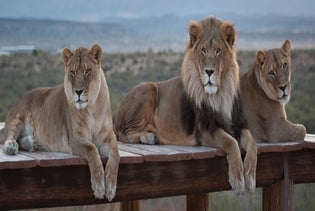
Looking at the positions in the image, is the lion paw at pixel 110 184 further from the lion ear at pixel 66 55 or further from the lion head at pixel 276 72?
the lion head at pixel 276 72

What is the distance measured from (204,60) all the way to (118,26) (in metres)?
29.7

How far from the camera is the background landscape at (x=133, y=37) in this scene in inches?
878

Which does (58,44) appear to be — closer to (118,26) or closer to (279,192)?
(118,26)

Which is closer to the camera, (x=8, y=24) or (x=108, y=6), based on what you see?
(x=8, y=24)

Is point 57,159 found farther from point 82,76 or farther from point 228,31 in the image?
point 228,31

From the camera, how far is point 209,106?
6.11m

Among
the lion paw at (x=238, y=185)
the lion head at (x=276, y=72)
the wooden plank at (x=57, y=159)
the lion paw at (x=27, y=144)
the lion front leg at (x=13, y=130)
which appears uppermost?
the lion head at (x=276, y=72)

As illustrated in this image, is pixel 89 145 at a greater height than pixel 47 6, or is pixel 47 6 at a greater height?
pixel 47 6

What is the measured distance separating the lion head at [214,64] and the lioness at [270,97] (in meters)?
0.32

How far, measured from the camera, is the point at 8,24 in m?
31.3

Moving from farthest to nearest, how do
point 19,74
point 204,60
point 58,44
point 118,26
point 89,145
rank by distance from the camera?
point 118,26 → point 58,44 → point 19,74 → point 204,60 → point 89,145

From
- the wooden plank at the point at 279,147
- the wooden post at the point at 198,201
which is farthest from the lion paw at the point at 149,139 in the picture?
the wooden post at the point at 198,201

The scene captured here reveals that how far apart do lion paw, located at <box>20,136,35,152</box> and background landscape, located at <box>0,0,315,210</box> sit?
37.8ft

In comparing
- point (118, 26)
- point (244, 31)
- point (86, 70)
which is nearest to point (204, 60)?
point (86, 70)
